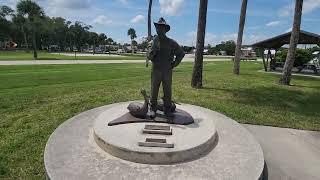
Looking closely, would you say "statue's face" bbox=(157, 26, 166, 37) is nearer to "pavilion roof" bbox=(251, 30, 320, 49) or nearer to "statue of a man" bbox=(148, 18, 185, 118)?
"statue of a man" bbox=(148, 18, 185, 118)

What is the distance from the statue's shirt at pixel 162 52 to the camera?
583cm

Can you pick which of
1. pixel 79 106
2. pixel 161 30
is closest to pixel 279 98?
pixel 79 106

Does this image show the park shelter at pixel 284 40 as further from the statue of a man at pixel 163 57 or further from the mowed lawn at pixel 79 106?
the statue of a man at pixel 163 57

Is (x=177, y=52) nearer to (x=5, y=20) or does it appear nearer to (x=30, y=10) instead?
(x=30, y=10)

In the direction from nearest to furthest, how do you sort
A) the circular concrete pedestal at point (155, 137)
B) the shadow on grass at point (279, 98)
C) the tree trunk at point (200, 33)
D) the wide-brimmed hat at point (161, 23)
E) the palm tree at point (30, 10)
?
the circular concrete pedestal at point (155, 137), the wide-brimmed hat at point (161, 23), the shadow on grass at point (279, 98), the tree trunk at point (200, 33), the palm tree at point (30, 10)

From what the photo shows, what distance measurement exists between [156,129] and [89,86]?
7.48 m

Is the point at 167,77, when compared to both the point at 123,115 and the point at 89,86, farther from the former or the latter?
the point at 89,86

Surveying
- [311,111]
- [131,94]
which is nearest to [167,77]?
[131,94]

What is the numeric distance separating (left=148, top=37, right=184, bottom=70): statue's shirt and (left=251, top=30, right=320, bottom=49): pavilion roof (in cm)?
2232

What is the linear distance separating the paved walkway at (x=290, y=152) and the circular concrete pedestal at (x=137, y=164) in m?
0.53

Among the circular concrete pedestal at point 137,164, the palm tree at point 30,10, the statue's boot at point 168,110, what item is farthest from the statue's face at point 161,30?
the palm tree at point 30,10

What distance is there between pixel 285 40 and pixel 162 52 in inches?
946

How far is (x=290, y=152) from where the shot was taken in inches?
247

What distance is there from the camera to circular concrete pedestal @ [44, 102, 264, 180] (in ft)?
14.4
